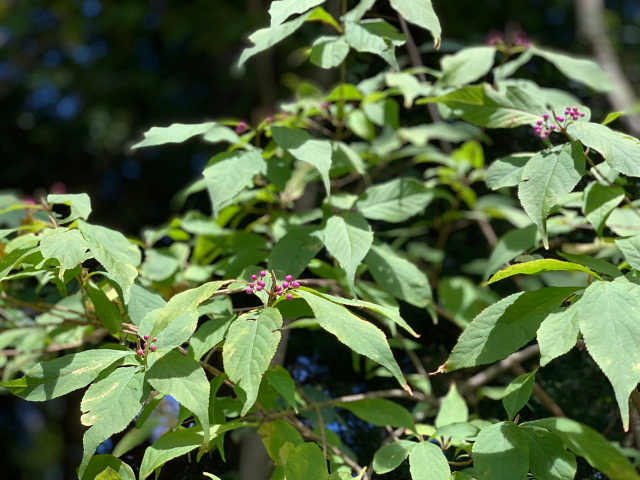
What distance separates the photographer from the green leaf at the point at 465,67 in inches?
47.7

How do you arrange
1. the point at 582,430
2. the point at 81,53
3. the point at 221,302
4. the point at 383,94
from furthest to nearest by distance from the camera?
1. the point at 81,53
2. the point at 383,94
3. the point at 221,302
4. the point at 582,430

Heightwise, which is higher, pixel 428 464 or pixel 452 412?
pixel 428 464

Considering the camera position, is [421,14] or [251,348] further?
[421,14]

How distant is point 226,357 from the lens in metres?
0.74

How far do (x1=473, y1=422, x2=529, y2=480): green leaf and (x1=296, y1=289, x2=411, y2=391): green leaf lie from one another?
12 centimetres

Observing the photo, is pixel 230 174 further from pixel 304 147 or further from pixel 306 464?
pixel 306 464

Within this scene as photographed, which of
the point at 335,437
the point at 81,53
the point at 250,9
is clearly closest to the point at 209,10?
the point at 250,9

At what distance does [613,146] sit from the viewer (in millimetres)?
829

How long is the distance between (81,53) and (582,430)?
4.15 m

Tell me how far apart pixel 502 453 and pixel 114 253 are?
55 centimetres

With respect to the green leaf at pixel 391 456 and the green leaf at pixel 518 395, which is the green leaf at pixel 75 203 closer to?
the green leaf at pixel 391 456

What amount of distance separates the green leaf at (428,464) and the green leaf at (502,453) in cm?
4

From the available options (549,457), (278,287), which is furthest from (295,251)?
(549,457)

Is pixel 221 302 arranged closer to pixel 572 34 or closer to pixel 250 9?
pixel 250 9
